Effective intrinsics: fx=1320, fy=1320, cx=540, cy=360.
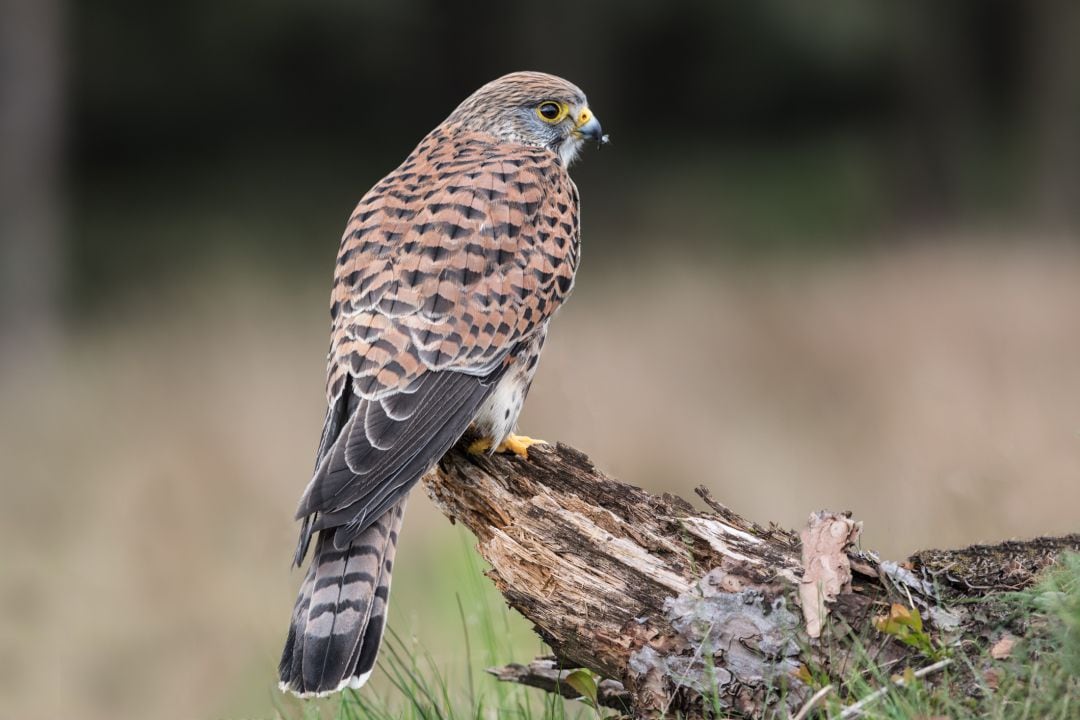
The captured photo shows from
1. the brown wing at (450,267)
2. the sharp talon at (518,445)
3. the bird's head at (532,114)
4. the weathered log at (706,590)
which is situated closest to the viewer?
the weathered log at (706,590)

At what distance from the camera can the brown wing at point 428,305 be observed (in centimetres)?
343

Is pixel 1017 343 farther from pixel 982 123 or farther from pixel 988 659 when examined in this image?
pixel 982 123

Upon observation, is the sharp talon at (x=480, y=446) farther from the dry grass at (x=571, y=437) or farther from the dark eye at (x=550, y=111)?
the dark eye at (x=550, y=111)

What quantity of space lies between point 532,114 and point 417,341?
1.39 m

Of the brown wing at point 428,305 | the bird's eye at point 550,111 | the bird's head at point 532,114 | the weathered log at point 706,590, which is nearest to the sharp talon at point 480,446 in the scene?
the brown wing at point 428,305

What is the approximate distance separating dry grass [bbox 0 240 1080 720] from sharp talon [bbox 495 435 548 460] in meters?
1.15

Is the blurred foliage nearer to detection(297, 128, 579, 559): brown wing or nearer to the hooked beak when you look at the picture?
the hooked beak

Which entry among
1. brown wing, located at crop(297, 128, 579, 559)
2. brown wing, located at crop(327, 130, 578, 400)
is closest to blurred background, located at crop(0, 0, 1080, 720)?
brown wing, located at crop(297, 128, 579, 559)

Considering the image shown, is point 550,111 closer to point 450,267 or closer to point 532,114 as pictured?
point 532,114

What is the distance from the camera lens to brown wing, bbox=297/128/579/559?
11.2 ft

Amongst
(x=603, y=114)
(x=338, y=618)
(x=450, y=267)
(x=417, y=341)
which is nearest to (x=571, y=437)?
(x=450, y=267)

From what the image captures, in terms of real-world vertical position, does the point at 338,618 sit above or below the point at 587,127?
below

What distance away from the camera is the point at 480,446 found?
155 inches

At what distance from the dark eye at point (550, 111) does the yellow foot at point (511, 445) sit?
1.37 meters
